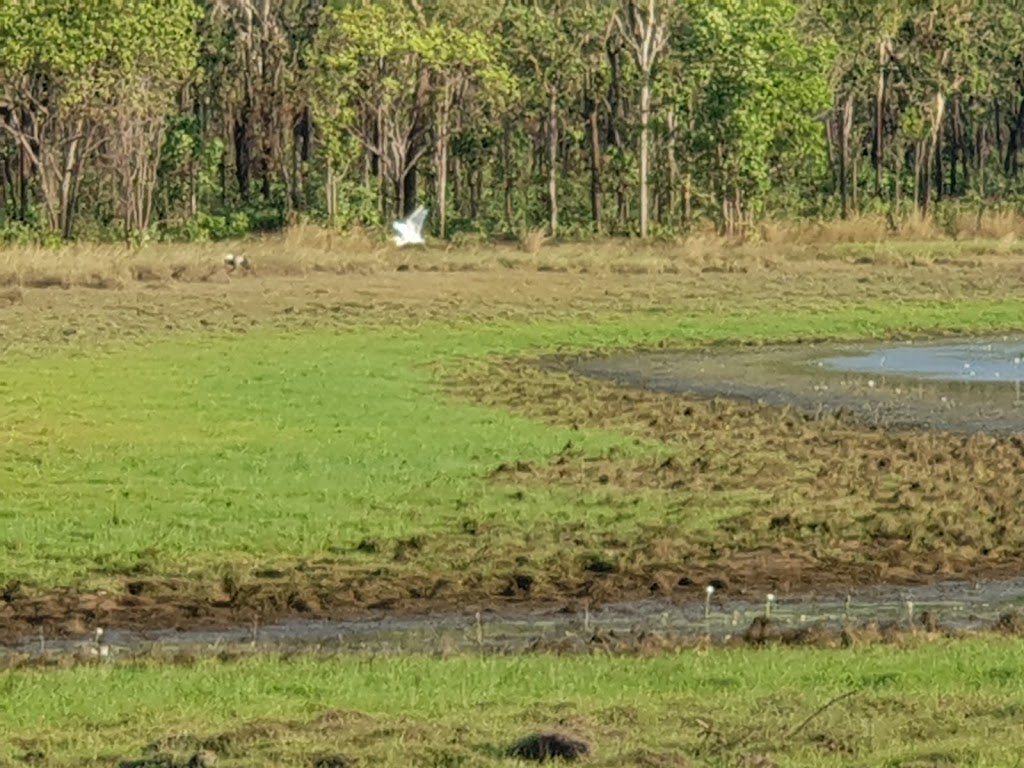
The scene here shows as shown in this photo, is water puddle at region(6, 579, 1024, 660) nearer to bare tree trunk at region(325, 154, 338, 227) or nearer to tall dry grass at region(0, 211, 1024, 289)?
tall dry grass at region(0, 211, 1024, 289)

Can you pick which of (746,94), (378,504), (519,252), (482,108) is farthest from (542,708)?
(482,108)

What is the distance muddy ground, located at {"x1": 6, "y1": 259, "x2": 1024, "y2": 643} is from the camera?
13.3m

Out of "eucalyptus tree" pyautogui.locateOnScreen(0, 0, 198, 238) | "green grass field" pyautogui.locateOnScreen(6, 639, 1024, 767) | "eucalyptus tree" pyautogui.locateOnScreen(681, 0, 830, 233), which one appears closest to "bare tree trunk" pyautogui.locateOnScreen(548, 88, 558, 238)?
"eucalyptus tree" pyautogui.locateOnScreen(681, 0, 830, 233)

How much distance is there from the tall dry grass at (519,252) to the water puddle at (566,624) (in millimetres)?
24023

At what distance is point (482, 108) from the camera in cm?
5738

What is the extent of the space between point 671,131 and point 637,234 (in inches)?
163

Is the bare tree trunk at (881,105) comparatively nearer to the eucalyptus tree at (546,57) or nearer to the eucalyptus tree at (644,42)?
the eucalyptus tree at (644,42)

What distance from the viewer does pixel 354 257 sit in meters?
41.1

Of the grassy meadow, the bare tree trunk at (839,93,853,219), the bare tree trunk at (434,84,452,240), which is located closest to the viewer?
the grassy meadow

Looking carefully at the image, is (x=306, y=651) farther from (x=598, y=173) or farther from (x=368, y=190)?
(x=598, y=173)

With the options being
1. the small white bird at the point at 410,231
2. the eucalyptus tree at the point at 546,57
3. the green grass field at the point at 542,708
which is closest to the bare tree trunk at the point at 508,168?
the eucalyptus tree at the point at 546,57

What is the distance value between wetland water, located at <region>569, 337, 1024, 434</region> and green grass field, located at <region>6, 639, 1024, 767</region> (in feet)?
39.1

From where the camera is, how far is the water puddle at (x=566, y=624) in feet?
39.5

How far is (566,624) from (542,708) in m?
3.39
